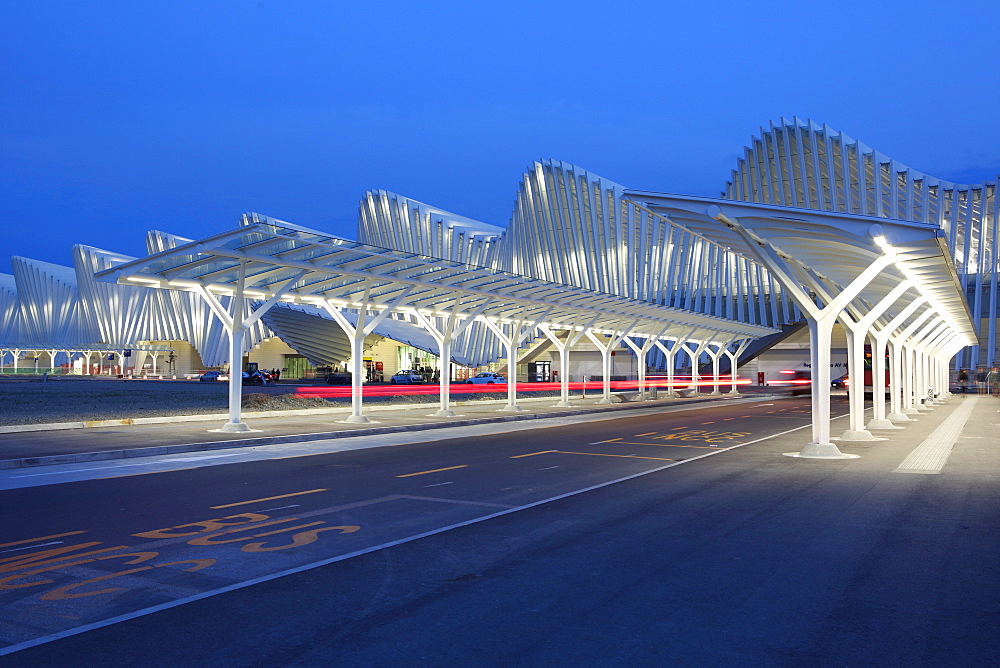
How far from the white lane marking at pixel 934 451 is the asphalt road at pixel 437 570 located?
2.19m

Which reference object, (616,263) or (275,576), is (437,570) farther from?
(616,263)

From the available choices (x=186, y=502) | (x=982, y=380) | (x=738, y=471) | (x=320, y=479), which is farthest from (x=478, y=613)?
(x=982, y=380)

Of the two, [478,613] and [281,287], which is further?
[281,287]

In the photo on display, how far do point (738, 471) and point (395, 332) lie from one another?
6050cm

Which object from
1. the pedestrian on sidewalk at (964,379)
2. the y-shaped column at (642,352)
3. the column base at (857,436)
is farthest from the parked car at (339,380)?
the pedestrian on sidewalk at (964,379)

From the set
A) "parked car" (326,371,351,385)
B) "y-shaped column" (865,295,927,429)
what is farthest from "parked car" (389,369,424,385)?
"y-shaped column" (865,295,927,429)

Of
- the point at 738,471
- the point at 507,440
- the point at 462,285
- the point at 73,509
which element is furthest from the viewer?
the point at 462,285

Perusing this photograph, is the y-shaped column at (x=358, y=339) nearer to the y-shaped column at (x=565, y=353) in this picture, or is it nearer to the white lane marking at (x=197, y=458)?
the white lane marking at (x=197, y=458)

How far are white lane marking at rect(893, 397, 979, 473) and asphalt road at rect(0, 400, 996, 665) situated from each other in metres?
2.19

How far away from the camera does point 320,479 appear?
12906 millimetres

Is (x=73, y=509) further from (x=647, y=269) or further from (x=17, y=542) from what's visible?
(x=647, y=269)

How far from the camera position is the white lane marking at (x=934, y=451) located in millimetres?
14859

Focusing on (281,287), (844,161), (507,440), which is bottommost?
(507,440)

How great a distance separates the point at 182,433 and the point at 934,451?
1788cm
